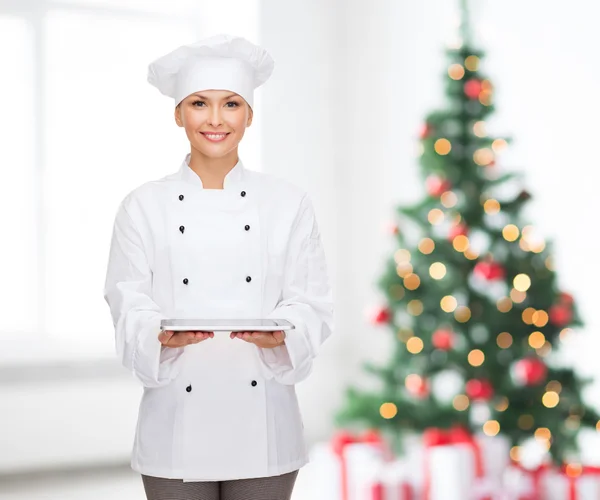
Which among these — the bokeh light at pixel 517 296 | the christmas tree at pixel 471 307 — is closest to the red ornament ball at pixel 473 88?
the christmas tree at pixel 471 307

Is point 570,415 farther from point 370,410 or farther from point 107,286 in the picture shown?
point 107,286

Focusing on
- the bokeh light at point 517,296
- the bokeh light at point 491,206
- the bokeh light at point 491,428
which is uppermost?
the bokeh light at point 491,206

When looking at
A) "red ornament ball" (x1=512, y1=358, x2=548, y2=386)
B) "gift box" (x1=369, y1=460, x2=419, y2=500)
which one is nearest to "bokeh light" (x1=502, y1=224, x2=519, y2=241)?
"red ornament ball" (x1=512, y1=358, x2=548, y2=386)

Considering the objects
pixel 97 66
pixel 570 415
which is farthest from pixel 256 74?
pixel 97 66

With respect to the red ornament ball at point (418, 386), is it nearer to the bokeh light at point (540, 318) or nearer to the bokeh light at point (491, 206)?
the bokeh light at point (540, 318)

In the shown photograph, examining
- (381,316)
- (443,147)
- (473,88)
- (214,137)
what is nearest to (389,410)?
(381,316)

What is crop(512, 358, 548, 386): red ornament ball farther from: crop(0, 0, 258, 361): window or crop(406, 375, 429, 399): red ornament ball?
crop(0, 0, 258, 361): window

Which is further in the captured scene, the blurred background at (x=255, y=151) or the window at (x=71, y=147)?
the window at (x=71, y=147)

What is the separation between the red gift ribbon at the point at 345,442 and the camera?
3.53m

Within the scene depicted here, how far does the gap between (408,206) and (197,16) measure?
7.09 ft

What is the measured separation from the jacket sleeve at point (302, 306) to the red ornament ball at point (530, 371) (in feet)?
6.52

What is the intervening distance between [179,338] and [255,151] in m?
3.75

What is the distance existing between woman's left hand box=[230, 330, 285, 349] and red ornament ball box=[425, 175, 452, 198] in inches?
86.6

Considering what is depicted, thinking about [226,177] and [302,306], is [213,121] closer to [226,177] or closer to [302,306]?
[226,177]
